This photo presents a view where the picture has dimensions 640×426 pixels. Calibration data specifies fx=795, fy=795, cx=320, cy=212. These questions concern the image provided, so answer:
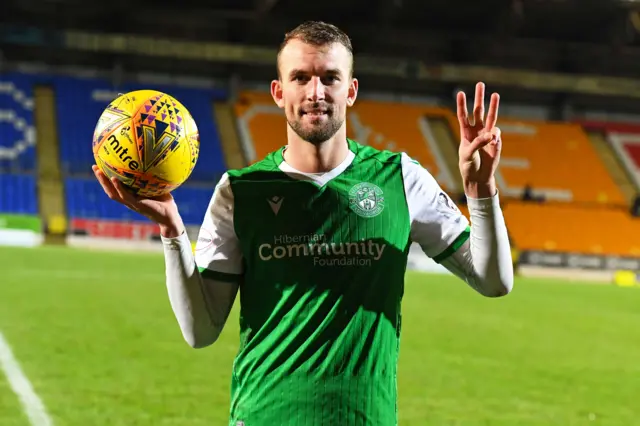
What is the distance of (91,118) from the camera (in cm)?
3100

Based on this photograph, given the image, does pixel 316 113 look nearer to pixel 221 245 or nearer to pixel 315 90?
Result: pixel 315 90

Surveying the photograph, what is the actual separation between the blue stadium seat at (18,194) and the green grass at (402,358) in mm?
11217

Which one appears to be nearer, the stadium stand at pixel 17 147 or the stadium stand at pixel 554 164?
the stadium stand at pixel 17 147

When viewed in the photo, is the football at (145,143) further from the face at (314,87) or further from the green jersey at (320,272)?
the face at (314,87)

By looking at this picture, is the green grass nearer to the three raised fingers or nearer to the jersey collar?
the jersey collar

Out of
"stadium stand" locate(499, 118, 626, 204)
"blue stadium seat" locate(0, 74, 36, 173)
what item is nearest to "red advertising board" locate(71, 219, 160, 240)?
"blue stadium seat" locate(0, 74, 36, 173)

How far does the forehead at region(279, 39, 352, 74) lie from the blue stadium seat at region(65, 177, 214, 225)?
23.9 meters

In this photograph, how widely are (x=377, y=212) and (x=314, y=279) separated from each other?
305 millimetres

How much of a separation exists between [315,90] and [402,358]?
6.58 m

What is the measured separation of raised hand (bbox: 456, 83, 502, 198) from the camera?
2512 millimetres

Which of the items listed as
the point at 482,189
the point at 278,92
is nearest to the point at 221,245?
the point at 278,92

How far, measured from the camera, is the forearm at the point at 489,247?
2541 mm

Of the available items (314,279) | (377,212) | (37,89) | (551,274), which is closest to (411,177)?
(377,212)

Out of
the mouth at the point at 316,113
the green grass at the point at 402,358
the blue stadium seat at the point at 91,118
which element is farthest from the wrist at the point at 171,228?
the blue stadium seat at the point at 91,118
